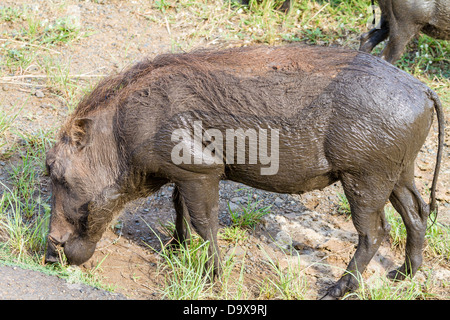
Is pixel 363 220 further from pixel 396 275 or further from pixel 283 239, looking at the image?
pixel 283 239

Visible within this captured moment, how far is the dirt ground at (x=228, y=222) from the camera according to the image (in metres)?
4.41

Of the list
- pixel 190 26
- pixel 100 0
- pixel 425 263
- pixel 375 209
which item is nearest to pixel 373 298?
pixel 375 209

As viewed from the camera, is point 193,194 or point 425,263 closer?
point 193,194

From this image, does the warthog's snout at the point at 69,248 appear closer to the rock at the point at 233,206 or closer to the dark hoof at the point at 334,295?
the rock at the point at 233,206

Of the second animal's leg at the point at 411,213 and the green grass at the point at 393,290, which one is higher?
the second animal's leg at the point at 411,213

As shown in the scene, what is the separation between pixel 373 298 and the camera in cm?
386

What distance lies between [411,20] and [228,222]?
320 centimetres

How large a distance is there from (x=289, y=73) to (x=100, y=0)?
4.90 meters

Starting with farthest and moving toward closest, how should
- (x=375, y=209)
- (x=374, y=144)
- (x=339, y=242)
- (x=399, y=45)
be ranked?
(x=399, y=45) → (x=339, y=242) → (x=375, y=209) → (x=374, y=144)

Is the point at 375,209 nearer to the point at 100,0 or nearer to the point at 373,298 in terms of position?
the point at 373,298

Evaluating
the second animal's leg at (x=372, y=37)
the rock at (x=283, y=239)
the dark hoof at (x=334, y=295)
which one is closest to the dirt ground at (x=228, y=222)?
the rock at (x=283, y=239)

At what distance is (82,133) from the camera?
153 inches

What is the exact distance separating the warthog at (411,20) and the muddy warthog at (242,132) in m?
2.73

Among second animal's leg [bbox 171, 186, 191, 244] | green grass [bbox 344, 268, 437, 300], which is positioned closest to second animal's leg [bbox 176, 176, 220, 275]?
second animal's leg [bbox 171, 186, 191, 244]
